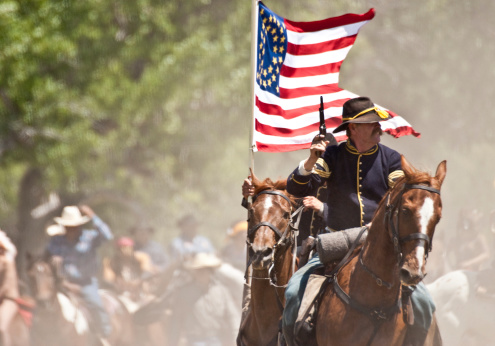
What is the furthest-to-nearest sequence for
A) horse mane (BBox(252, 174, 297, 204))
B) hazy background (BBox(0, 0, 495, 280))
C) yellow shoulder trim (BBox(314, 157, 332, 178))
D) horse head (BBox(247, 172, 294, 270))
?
hazy background (BBox(0, 0, 495, 280)) → horse mane (BBox(252, 174, 297, 204)) → horse head (BBox(247, 172, 294, 270)) → yellow shoulder trim (BBox(314, 157, 332, 178))

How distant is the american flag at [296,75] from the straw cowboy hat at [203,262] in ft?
17.9

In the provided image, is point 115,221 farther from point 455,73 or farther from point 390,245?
point 390,245

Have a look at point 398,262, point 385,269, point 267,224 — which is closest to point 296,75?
point 267,224

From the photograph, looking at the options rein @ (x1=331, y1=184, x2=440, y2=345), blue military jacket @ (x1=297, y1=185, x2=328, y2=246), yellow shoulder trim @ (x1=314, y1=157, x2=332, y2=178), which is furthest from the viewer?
blue military jacket @ (x1=297, y1=185, x2=328, y2=246)

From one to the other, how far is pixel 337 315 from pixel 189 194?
1508 centimetres

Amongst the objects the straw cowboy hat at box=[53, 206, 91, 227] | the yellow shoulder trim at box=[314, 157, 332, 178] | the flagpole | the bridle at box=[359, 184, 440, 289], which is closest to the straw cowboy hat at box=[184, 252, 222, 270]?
the straw cowboy hat at box=[53, 206, 91, 227]

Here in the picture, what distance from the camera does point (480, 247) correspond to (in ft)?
48.1

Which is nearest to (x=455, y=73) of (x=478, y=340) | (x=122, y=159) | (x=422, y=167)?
(x=122, y=159)

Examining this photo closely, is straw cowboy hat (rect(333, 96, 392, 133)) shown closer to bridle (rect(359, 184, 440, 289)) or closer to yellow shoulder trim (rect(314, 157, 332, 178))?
yellow shoulder trim (rect(314, 157, 332, 178))

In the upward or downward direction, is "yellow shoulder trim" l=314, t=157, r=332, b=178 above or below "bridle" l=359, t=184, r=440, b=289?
above

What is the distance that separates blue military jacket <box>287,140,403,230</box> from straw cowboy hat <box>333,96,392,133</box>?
0.73ft

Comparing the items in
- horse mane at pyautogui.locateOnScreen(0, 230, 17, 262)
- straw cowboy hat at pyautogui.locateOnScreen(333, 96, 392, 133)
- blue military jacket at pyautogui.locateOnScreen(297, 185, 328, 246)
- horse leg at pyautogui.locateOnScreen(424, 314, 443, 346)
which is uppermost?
straw cowboy hat at pyautogui.locateOnScreen(333, 96, 392, 133)

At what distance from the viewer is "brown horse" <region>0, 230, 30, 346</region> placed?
12.1 meters

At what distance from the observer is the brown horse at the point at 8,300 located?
12.1 meters
